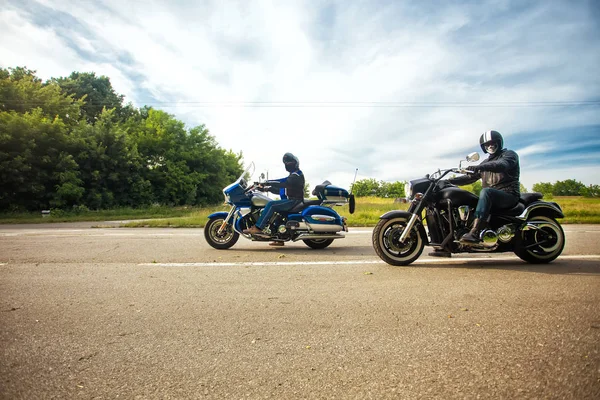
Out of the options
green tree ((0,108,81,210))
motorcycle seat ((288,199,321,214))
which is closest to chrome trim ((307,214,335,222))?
motorcycle seat ((288,199,321,214))

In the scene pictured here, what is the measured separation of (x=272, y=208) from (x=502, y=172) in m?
4.05

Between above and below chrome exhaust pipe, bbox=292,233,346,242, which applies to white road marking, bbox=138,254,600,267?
below

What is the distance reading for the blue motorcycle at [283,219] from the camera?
6504 mm

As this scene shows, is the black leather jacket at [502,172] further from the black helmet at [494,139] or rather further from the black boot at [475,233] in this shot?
the black boot at [475,233]

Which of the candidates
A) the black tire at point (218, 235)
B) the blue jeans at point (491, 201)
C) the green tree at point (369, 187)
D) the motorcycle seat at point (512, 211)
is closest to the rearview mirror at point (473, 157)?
the blue jeans at point (491, 201)

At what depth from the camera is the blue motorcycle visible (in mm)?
6504

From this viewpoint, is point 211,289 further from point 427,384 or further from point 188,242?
point 188,242

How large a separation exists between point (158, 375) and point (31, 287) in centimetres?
299

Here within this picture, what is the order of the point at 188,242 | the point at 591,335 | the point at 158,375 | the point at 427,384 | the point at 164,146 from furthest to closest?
the point at 164,146 < the point at 188,242 < the point at 591,335 < the point at 158,375 < the point at 427,384

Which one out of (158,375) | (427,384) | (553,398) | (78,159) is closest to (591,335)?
(553,398)

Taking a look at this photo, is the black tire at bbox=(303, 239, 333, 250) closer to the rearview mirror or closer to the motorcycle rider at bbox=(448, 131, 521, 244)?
the motorcycle rider at bbox=(448, 131, 521, 244)

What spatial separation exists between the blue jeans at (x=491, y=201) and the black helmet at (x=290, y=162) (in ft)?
11.7

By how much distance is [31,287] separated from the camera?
12.0ft

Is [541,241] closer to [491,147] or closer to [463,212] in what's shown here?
[463,212]
